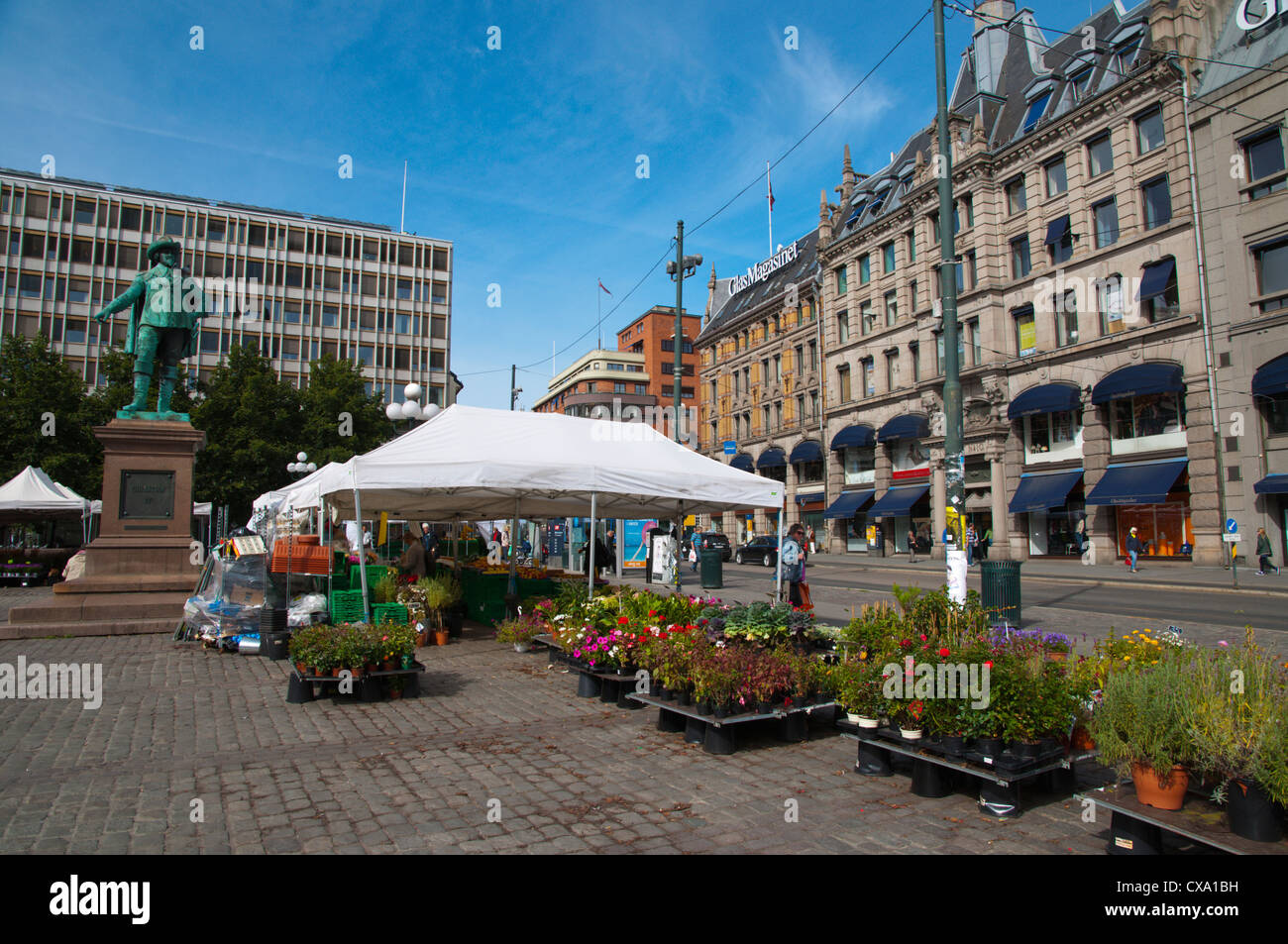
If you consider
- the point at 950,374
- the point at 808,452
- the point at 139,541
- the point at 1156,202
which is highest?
the point at 1156,202

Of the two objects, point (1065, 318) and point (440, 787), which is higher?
point (1065, 318)

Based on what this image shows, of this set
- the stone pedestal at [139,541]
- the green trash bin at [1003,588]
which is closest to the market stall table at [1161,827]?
the green trash bin at [1003,588]

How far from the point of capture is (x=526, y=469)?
10.6 metres

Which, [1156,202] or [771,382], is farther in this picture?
[771,382]

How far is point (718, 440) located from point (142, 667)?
5645cm

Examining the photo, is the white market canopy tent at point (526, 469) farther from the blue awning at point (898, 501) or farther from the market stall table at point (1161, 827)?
the blue awning at point (898, 501)

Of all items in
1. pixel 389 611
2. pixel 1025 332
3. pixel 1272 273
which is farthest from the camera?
pixel 1025 332

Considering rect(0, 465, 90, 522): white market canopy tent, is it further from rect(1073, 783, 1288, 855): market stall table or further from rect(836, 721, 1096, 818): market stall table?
rect(1073, 783, 1288, 855): market stall table

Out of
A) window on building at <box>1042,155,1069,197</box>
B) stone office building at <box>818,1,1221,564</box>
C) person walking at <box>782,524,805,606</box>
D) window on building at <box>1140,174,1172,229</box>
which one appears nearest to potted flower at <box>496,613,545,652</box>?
person walking at <box>782,524,805,606</box>

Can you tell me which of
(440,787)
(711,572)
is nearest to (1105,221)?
(711,572)

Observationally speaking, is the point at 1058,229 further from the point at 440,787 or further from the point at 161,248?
the point at 440,787

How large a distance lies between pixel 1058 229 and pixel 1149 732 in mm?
35584

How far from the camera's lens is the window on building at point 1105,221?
3139 centimetres

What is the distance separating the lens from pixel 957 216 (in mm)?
39094
